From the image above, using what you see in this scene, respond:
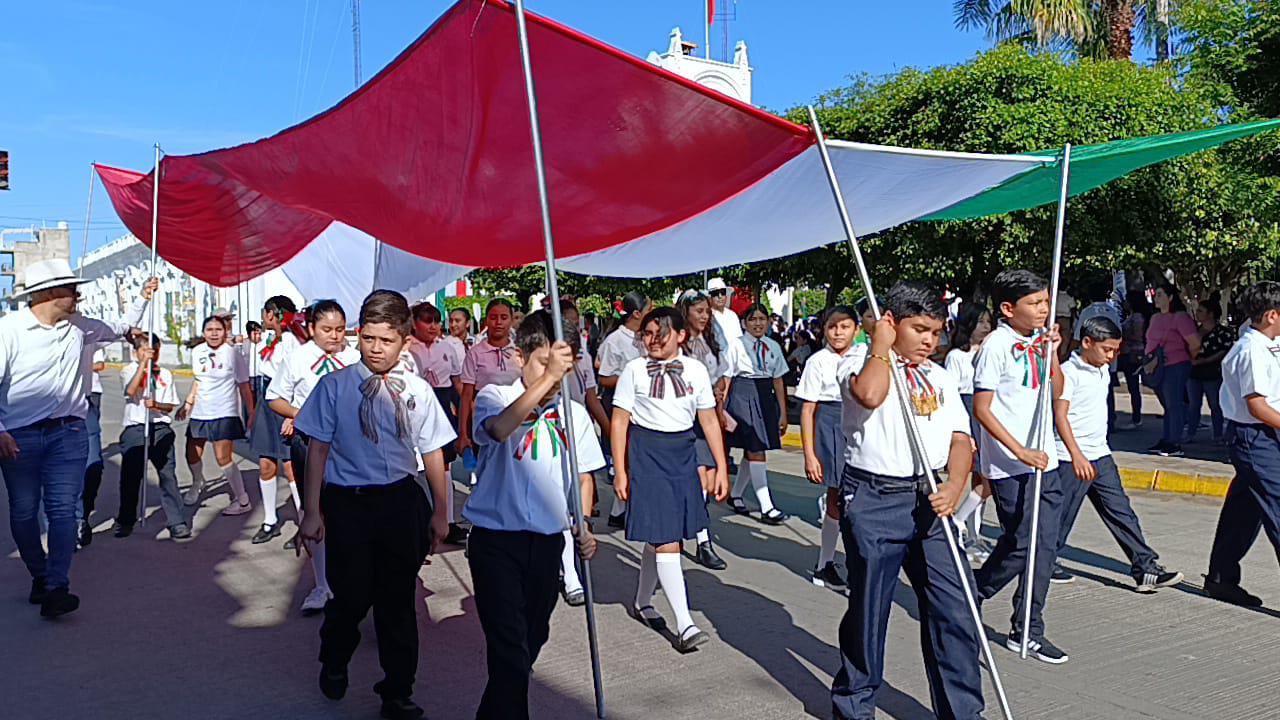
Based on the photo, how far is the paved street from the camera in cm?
465

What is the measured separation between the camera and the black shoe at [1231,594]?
6117 millimetres

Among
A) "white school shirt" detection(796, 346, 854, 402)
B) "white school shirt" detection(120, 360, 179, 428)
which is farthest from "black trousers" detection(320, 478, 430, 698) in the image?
"white school shirt" detection(120, 360, 179, 428)

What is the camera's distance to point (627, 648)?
5.50 m

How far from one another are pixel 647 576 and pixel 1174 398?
916 cm

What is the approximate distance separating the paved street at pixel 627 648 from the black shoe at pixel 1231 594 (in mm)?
131

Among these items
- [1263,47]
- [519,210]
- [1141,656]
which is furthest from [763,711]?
[1263,47]

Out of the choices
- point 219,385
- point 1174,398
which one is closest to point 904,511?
point 219,385

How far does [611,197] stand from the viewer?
5.71 m

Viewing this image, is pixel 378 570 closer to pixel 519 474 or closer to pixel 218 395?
pixel 519 474

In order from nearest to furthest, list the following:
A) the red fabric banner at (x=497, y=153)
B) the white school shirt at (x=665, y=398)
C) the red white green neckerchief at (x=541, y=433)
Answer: the red white green neckerchief at (x=541, y=433) < the red fabric banner at (x=497, y=153) < the white school shirt at (x=665, y=398)

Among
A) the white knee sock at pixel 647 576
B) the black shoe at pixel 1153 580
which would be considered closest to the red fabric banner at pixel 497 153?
the white knee sock at pixel 647 576

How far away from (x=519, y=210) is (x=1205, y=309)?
10.3m

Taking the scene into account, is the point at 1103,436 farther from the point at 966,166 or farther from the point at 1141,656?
the point at 966,166

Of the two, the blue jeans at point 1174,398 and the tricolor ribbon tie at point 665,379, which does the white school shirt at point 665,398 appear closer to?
the tricolor ribbon tie at point 665,379
